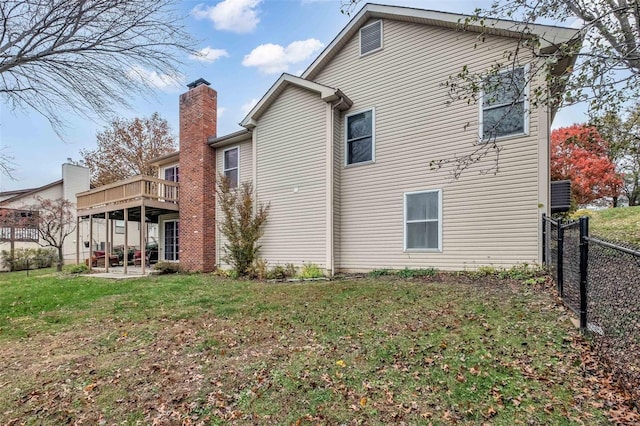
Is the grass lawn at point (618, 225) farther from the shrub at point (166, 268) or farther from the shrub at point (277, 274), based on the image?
the shrub at point (166, 268)

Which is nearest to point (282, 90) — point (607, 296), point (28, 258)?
point (607, 296)

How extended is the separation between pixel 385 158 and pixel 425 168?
50.4 inches

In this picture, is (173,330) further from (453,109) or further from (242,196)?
(453,109)

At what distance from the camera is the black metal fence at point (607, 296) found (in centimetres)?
304

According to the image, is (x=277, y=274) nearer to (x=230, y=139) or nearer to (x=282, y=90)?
(x=230, y=139)

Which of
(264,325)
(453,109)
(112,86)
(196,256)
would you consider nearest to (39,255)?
(196,256)

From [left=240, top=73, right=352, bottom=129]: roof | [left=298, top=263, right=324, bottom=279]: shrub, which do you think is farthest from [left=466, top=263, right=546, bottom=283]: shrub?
[left=240, top=73, right=352, bottom=129]: roof

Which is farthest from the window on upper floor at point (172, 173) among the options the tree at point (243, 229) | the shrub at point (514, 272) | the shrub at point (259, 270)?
the shrub at point (514, 272)

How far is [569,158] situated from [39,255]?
34128mm

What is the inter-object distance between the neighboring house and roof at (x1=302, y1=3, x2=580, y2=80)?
66.4 feet

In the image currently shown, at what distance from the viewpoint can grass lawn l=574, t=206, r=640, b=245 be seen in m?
8.97

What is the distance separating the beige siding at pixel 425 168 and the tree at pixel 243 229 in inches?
114

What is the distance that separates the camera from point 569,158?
2062 centimetres

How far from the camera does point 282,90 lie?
1125cm
